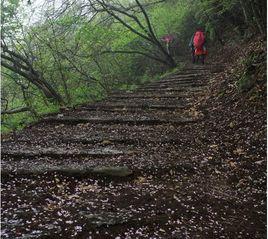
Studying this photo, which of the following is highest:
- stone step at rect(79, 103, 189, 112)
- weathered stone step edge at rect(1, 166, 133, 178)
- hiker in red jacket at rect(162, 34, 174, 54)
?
hiker in red jacket at rect(162, 34, 174, 54)

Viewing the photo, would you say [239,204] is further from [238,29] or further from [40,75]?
[238,29]

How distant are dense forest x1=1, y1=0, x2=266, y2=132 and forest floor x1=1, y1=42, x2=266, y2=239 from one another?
299 cm

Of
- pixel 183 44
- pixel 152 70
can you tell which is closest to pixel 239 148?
pixel 152 70

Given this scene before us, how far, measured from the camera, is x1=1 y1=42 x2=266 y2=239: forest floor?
291cm

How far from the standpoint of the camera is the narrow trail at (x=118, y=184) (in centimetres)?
287

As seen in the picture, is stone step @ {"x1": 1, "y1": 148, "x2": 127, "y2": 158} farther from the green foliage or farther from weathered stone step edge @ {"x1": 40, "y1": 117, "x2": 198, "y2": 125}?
the green foliage

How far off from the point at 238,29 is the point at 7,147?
13.6 m

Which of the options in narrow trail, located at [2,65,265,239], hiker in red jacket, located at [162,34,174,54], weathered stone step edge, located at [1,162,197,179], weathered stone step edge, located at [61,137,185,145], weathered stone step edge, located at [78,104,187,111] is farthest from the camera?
hiker in red jacket, located at [162,34,174,54]

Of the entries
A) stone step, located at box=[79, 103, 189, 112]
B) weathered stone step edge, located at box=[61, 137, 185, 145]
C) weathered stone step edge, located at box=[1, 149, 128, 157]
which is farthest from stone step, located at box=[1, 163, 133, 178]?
stone step, located at box=[79, 103, 189, 112]

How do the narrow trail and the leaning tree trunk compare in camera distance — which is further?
the leaning tree trunk

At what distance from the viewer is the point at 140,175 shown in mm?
4156

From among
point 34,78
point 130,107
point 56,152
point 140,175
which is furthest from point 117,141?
point 34,78

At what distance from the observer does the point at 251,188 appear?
3912 mm

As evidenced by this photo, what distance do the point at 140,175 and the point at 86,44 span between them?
1131 centimetres
